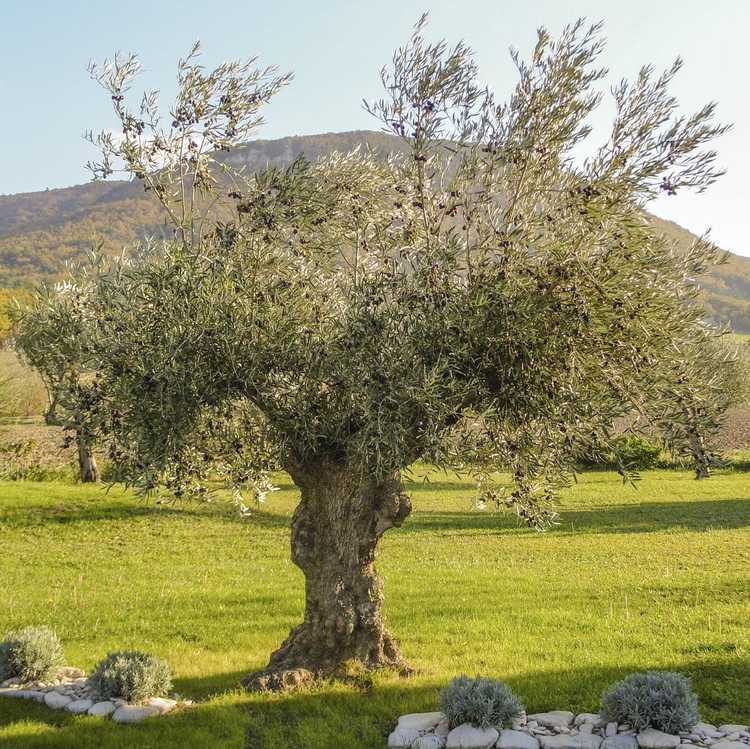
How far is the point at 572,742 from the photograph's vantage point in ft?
32.7

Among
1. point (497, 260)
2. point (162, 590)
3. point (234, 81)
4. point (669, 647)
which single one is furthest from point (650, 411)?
point (162, 590)

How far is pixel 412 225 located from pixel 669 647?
10.0 metres

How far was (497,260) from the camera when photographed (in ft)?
35.7

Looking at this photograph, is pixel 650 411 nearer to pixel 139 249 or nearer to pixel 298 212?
pixel 298 212

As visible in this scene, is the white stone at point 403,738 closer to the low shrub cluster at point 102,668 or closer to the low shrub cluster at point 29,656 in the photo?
the low shrub cluster at point 102,668

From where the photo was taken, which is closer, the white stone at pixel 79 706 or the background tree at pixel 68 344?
the background tree at pixel 68 344

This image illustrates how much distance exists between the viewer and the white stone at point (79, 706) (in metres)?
11.6

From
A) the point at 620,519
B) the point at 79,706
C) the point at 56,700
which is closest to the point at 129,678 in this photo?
the point at 79,706

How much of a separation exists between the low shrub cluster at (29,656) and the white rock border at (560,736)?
6.51 metres

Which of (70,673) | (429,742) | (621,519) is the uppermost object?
(429,742)

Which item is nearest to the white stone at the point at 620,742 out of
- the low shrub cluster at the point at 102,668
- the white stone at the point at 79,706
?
the low shrub cluster at the point at 102,668

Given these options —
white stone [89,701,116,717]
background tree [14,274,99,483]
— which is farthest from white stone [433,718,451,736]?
background tree [14,274,99,483]

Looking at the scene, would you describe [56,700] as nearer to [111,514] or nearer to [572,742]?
[572,742]

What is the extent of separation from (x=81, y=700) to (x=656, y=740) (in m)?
8.85
